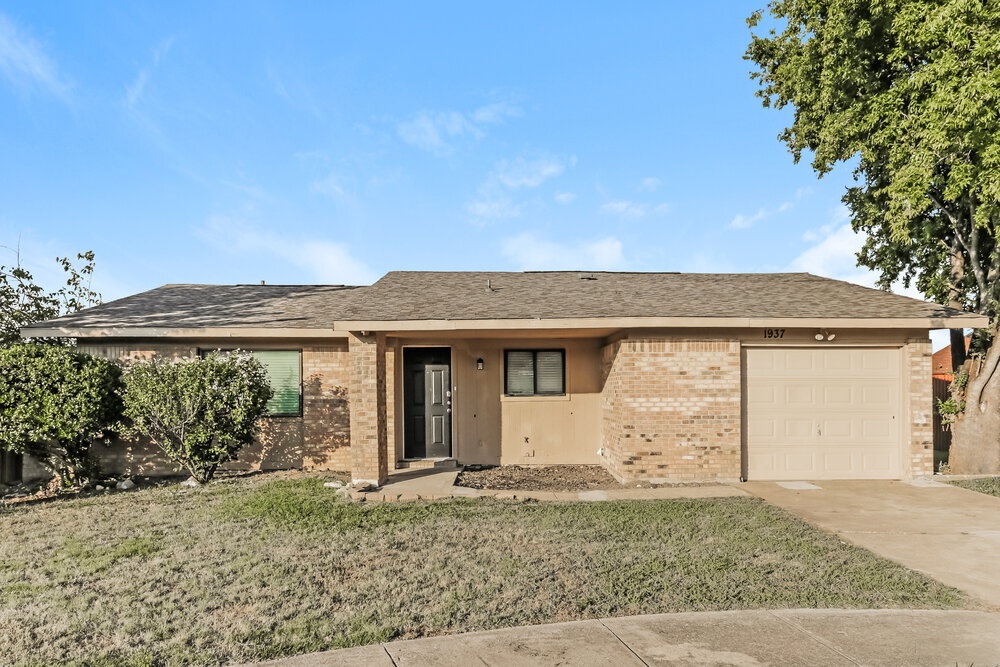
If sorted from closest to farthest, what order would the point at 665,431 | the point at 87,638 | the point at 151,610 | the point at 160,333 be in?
the point at 87,638 → the point at 151,610 → the point at 665,431 → the point at 160,333

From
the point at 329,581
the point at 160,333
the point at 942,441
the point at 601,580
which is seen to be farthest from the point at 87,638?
the point at 942,441

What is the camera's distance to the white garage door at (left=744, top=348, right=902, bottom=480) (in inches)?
382

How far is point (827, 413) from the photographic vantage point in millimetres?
9742

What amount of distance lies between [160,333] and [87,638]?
280 inches

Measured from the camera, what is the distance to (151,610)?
4.43 metres

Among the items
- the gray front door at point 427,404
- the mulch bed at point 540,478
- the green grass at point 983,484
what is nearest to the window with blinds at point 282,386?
the gray front door at point 427,404

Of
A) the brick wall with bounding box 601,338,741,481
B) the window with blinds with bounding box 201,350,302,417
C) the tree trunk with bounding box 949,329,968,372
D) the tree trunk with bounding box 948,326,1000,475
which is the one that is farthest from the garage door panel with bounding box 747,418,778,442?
the window with blinds with bounding box 201,350,302,417

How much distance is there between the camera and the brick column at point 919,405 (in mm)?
9578

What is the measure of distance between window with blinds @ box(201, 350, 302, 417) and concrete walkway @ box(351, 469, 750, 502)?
2834mm

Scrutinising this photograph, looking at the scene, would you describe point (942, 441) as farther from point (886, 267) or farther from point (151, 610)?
point (151, 610)

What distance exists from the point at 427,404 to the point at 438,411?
0.80 ft

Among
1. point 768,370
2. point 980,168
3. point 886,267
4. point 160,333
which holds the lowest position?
point 768,370

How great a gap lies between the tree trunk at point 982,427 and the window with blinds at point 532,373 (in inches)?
271

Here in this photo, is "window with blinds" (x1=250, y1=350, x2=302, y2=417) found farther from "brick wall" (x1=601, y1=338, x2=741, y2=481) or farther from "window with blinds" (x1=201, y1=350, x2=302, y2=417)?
"brick wall" (x1=601, y1=338, x2=741, y2=481)
